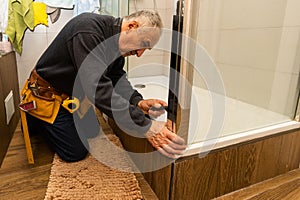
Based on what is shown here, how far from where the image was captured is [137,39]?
84cm

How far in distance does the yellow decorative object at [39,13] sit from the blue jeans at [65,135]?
22.1 inches

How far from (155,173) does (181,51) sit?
1.49ft

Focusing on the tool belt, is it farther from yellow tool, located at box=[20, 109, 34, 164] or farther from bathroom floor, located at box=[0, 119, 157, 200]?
bathroom floor, located at box=[0, 119, 157, 200]

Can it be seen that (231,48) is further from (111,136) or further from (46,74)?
(46,74)

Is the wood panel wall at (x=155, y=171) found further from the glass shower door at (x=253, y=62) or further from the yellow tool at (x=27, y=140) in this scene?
the yellow tool at (x=27, y=140)

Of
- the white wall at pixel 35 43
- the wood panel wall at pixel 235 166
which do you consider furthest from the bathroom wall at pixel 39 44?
the wood panel wall at pixel 235 166

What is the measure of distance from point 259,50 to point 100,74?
2.76ft

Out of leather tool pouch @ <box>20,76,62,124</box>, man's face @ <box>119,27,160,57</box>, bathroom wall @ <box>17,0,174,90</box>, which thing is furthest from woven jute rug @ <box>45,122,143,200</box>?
bathroom wall @ <box>17,0,174,90</box>

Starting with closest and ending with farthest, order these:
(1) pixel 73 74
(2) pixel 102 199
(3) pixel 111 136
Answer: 1. (2) pixel 102 199
2. (1) pixel 73 74
3. (3) pixel 111 136

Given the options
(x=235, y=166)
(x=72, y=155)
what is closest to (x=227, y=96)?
(x=235, y=166)

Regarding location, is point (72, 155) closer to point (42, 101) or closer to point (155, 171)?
point (42, 101)

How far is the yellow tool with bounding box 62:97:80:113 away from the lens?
110cm

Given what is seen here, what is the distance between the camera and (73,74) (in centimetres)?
100

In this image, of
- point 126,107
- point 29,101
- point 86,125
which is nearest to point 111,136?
point 86,125
